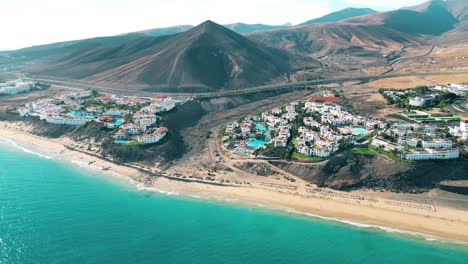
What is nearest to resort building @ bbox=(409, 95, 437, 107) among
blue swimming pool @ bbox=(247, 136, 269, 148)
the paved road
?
blue swimming pool @ bbox=(247, 136, 269, 148)

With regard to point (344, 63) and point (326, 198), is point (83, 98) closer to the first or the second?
point (326, 198)

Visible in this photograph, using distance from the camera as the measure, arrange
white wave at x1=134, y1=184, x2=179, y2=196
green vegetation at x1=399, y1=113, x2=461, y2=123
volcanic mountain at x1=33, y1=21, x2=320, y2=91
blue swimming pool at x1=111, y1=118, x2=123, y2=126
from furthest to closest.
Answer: volcanic mountain at x1=33, y1=21, x2=320, y2=91 → blue swimming pool at x1=111, y1=118, x2=123, y2=126 → green vegetation at x1=399, y1=113, x2=461, y2=123 → white wave at x1=134, y1=184, x2=179, y2=196

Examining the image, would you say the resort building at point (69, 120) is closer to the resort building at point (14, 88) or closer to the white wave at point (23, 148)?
the white wave at point (23, 148)

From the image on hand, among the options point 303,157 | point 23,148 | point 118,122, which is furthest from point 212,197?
point 23,148

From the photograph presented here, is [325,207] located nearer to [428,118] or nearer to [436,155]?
[436,155]

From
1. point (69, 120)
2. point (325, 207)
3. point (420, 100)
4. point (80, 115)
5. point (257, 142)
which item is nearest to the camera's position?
point (325, 207)

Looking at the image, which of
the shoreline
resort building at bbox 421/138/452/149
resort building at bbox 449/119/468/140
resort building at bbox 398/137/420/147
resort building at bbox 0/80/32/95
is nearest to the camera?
the shoreline

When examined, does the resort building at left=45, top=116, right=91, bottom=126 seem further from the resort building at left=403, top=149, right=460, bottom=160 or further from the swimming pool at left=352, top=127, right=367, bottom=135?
the resort building at left=403, top=149, right=460, bottom=160

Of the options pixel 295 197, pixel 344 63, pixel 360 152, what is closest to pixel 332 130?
pixel 360 152
